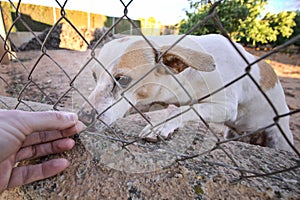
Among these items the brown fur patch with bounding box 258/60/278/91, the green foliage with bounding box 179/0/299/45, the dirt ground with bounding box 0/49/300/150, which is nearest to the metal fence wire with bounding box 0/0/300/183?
the dirt ground with bounding box 0/49/300/150

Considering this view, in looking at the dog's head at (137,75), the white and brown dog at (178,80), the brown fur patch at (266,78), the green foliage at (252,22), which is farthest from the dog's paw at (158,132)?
the green foliage at (252,22)

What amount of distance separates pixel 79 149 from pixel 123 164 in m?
0.20

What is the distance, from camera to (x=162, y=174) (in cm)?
69

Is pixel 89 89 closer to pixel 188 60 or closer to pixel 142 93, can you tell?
pixel 142 93

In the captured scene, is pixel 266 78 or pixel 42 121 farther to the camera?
pixel 266 78

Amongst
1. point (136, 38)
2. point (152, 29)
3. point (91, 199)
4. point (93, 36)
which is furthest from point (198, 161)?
point (93, 36)

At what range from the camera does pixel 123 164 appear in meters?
0.74

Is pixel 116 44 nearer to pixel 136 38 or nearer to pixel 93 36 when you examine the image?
pixel 136 38

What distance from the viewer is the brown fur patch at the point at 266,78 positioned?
1.56 m

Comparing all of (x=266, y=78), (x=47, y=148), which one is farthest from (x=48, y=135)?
(x=266, y=78)

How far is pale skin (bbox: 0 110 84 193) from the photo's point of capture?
640mm

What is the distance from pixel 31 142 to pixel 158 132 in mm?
532

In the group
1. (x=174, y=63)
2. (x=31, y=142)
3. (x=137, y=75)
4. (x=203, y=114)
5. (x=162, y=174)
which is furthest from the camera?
(x=203, y=114)

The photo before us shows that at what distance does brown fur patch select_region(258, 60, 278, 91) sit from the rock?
0.87 meters
